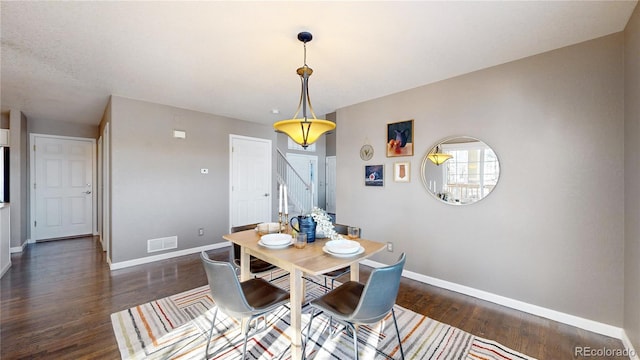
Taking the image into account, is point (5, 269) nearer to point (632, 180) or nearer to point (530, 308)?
point (530, 308)

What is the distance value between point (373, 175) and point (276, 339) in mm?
2325

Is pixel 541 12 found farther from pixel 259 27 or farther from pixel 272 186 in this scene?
pixel 272 186

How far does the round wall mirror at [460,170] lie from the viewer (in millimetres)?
2646

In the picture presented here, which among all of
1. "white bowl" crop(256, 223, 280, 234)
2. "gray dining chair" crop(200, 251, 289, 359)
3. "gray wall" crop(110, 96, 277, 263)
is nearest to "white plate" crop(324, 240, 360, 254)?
"gray dining chair" crop(200, 251, 289, 359)

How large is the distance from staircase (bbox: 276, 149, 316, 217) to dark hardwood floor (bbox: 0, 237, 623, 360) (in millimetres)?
3132

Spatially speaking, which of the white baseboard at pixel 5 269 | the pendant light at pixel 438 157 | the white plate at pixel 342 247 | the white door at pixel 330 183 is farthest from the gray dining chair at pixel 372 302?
the white door at pixel 330 183

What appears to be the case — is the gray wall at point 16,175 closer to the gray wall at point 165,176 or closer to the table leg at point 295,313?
the gray wall at point 165,176

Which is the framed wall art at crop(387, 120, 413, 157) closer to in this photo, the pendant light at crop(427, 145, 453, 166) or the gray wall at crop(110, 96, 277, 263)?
the pendant light at crop(427, 145, 453, 166)

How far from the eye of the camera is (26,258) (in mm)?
3910

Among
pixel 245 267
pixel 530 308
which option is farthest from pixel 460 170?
pixel 245 267

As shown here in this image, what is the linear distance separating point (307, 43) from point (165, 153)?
2.99 metres

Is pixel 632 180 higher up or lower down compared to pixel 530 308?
higher up

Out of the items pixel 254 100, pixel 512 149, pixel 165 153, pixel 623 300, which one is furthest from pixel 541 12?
pixel 165 153

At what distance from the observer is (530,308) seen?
2.39 meters
